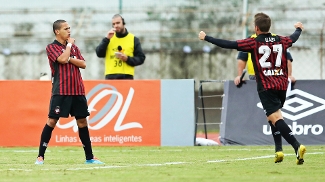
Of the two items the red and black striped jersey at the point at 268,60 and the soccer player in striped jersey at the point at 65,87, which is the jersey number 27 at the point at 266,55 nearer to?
the red and black striped jersey at the point at 268,60

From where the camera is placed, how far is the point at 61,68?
33.4ft

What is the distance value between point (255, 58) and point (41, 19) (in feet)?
36.2

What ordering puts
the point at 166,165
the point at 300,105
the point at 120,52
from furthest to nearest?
the point at 120,52 → the point at 300,105 → the point at 166,165

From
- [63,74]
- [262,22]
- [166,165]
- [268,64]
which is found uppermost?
[262,22]

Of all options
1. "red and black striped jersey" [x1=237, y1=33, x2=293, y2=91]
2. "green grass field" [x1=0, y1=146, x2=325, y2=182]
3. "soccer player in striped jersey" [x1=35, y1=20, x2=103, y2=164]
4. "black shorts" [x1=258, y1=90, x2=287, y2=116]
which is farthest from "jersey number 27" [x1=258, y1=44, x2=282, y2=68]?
"soccer player in striped jersey" [x1=35, y1=20, x2=103, y2=164]

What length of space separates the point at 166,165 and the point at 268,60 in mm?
1845

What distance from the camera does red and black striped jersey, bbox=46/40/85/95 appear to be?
10086mm

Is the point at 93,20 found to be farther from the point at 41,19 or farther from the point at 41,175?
the point at 41,175

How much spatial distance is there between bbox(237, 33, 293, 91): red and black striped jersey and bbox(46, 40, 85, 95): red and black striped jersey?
2113 millimetres

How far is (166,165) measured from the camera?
977 cm

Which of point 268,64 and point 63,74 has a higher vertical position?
point 268,64

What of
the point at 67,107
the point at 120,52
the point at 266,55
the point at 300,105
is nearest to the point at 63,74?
the point at 67,107

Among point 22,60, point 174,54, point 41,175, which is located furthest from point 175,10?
point 41,175

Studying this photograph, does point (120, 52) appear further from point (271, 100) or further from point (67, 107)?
point (271, 100)
